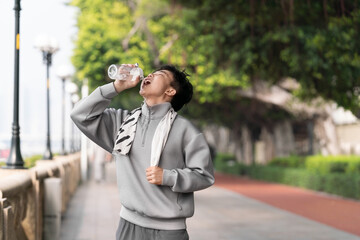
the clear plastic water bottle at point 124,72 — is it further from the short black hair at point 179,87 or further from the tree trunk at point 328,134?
the tree trunk at point 328,134

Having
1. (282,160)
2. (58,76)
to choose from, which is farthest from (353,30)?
(282,160)

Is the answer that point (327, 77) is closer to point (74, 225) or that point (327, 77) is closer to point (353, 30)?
point (353, 30)

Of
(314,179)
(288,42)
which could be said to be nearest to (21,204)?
(288,42)

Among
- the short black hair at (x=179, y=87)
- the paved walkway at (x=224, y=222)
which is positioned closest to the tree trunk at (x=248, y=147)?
the paved walkway at (x=224, y=222)

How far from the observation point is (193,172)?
3877 mm

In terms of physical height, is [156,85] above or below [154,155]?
above

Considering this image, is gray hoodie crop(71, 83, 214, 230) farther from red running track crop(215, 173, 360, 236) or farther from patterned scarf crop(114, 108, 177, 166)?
red running track crop(215, 173, 360, 236)

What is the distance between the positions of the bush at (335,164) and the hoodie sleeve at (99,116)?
1583 centimetres

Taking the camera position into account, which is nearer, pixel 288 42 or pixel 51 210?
pixel 51 210

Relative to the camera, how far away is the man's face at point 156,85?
395 centimetres

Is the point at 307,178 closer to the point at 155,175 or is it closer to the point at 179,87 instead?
the point at 179,87

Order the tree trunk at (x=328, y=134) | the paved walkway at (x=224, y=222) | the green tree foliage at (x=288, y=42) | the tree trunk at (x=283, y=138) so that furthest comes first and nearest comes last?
the tree trunk at (x=283, y=138) → the tree trunk at (x=328, y=134) → the green tree foliage at (x=288, y=42) → the paved walkway at (x=224, y=222)

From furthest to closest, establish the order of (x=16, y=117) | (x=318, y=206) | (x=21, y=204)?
(x=318, y=206)
(x=16, y=117)
(x=21, y=204)

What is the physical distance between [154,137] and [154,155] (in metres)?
0.11
